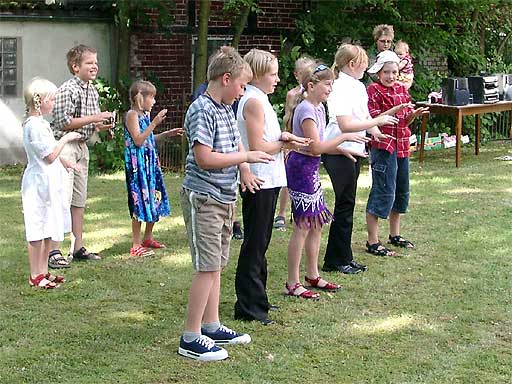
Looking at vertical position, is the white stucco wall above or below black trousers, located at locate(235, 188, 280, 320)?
above

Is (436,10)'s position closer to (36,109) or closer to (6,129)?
(6,129)

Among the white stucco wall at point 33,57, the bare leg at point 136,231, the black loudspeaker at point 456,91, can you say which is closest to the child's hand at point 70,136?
the bare leg at point 136,231

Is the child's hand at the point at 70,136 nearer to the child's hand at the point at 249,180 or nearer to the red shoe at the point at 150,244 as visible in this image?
the red shoe at the point at 150,244

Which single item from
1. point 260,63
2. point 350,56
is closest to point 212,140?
point 260,63

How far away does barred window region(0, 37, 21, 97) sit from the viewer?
11.9m

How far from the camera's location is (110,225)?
8156 mm

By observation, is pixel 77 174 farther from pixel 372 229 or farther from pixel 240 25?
pixel 240 25

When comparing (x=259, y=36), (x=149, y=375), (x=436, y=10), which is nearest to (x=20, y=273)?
(x=149, y=375)

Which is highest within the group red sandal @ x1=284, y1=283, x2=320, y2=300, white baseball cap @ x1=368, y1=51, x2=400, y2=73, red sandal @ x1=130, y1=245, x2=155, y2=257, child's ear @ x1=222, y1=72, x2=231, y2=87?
white baseball cap @ x1=368, y1=51, x2=400, y2=73

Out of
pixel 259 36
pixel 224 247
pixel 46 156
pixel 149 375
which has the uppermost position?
→ pixel 259 36

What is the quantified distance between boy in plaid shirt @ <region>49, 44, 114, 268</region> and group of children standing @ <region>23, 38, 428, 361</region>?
0.09ft

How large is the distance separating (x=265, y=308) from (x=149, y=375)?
108 cm

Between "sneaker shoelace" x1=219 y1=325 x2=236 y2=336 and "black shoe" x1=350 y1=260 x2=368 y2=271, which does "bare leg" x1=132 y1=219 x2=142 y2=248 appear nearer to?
"black shoe" x1=350 y1=260 x2=368 y2=271

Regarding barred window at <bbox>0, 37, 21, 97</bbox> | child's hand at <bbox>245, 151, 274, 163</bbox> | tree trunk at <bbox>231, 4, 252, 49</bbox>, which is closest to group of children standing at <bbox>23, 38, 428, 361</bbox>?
child's hand at <bbox>245, 151, 274, 163</bbox>
